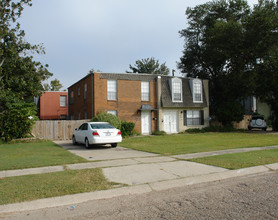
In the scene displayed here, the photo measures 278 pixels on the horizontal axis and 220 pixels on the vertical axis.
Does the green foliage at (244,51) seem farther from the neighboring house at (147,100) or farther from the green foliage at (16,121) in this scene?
the green foliage at (16,121)

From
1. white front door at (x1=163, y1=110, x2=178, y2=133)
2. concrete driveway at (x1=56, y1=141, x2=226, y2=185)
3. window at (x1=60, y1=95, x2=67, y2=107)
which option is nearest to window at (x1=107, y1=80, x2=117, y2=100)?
white front door at (x1=163, y1=110, x2=178, y2=133)

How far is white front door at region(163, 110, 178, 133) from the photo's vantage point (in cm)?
2488

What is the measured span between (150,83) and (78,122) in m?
7.86

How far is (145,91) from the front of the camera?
948 inches

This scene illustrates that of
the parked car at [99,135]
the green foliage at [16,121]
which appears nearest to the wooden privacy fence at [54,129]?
the green foliage at [16,121]

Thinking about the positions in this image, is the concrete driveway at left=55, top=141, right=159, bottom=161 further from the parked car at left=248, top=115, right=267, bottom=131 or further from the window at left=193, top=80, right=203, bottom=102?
the parked car at left=248, top=115, right=267, bottom=131

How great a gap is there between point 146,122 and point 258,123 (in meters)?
13.4

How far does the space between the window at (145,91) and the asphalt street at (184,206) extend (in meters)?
18.4

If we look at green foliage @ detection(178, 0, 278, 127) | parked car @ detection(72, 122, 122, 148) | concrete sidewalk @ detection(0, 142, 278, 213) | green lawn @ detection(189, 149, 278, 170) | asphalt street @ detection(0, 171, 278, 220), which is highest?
green foliage @ detection(178, 0, 278, 127)

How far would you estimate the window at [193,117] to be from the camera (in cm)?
2581

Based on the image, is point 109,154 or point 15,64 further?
point 15,64

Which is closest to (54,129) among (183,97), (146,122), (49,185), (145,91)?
(146,122)

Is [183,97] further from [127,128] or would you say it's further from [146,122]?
[127,128]

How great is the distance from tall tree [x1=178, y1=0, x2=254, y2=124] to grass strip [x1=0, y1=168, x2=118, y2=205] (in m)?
21.3
